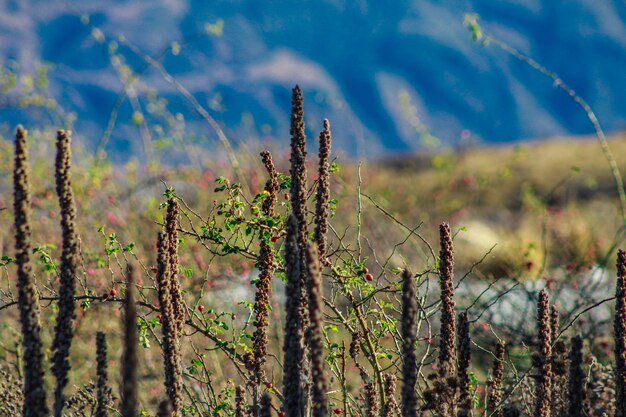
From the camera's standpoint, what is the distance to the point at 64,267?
8.87 ft

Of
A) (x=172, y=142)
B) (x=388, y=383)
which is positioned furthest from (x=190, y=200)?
(x=388, y=383)

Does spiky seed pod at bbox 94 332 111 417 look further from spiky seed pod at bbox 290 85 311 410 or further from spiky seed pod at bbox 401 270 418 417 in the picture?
spiky seed pod at bbox 401 270 418 417

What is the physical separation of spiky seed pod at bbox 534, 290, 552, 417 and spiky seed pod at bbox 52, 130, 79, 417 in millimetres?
1674

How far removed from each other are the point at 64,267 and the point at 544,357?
176 centimetres

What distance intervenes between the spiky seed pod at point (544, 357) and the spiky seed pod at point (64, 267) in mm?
1674

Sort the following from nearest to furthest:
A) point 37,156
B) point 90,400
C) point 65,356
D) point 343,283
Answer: point 65,356, point 343,283, point 90,400, point 37,156

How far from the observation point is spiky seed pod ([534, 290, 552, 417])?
314cm

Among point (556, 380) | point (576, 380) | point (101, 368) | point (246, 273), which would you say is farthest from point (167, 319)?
point (246, 273)

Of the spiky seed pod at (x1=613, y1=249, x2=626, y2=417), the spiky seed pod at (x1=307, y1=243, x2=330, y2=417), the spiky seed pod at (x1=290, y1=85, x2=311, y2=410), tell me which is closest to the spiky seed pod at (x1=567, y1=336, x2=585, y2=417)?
the spiky seed pod at (x1=613, y1=249, x2=626, y2=417)

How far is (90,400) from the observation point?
157 inches

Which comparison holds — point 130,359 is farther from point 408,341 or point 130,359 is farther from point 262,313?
point 262,313

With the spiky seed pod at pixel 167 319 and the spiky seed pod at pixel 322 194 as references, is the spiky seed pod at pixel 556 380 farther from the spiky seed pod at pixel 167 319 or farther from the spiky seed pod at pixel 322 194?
the spiky seed pod at pixel 167 319

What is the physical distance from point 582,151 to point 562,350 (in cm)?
3043

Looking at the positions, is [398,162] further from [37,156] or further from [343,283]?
[343,283]
